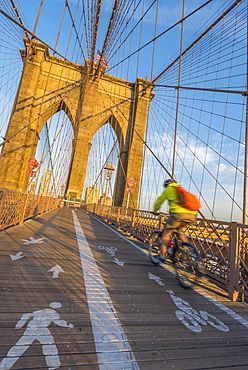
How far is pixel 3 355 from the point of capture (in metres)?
1.24

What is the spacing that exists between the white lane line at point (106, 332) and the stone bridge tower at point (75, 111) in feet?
65.3

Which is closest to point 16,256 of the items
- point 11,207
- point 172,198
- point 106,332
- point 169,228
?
point 106,332

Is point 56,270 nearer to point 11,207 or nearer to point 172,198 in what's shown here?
point 172,198

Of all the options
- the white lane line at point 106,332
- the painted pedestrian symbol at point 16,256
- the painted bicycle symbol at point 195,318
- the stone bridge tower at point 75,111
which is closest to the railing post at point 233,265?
the painted bicycle symbol at point 195,318

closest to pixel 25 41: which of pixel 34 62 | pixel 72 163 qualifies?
pixel 34 62

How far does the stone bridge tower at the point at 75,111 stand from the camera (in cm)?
2022

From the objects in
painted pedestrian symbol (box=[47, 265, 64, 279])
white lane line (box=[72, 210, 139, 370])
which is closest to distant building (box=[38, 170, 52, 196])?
painted pedestrian symbol (box=[47, 265, 64, 279])

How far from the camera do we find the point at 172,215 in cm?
291

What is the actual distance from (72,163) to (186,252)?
22101 millimetres

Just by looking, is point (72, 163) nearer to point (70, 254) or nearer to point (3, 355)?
point (70, 254)

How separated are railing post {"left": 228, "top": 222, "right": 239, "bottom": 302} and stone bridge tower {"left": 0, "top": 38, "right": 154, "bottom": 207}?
780 inches

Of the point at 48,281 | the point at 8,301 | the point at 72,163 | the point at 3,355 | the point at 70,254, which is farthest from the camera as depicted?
the point at 72,163

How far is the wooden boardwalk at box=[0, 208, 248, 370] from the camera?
1321mm

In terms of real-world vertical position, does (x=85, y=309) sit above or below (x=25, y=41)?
below
